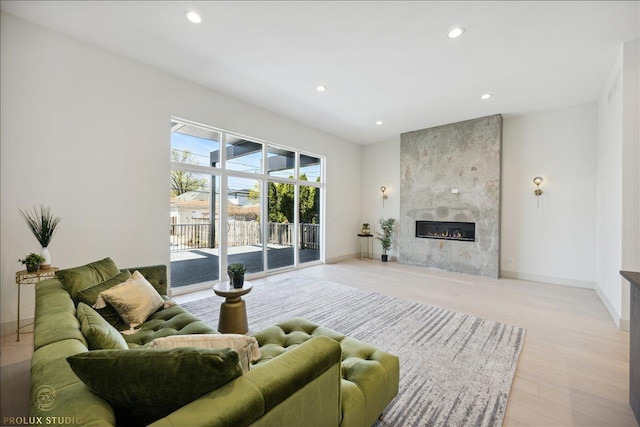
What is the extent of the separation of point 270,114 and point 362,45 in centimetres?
272

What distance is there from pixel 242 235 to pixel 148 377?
4.35m

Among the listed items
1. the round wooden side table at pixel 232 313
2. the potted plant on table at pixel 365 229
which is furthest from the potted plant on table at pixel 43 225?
the potted plant on table at pixel 365 229

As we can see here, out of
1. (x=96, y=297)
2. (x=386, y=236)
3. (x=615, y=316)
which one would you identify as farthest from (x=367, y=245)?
(x=96, y=297)

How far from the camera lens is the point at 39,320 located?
1.49m

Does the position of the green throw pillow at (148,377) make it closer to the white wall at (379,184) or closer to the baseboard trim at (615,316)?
the baseboard trim at (615,316)

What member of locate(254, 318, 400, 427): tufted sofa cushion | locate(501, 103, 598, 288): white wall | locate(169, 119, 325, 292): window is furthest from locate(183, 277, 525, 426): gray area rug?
locate(501, 103, 598, 288): white wall

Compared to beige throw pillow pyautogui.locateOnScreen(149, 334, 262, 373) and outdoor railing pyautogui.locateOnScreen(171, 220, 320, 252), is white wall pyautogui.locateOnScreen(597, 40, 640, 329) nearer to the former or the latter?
beige throw pillow pyautogui.locateOnScreen(149, 334, 262, 373)

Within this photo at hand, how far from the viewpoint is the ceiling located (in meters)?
2.66

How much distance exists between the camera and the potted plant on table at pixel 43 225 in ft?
9.12

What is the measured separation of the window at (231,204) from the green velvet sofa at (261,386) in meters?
2.61

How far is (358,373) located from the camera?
5.01 feet

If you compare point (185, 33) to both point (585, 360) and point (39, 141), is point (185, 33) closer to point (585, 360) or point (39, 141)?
point (39, 141)

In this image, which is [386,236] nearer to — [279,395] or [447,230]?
[447,230]

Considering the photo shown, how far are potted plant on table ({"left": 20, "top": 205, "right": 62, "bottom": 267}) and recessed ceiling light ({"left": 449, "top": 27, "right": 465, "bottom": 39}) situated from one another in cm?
470
